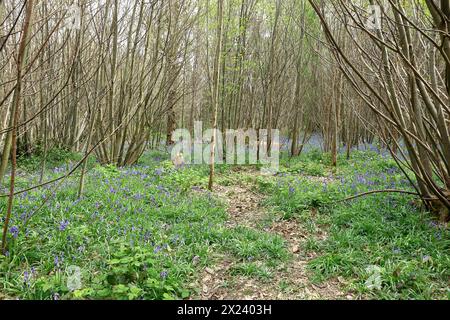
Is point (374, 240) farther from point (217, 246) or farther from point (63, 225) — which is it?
point (63, 225)

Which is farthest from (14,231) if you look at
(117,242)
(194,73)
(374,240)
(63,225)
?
(194,73)

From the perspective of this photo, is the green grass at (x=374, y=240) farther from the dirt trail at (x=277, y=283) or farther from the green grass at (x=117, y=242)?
the green grass at (x=117, y=242)

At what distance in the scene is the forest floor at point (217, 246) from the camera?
107 inches

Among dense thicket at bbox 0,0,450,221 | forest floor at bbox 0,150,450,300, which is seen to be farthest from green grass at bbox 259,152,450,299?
dense thicket at bbox 0,0,450,221

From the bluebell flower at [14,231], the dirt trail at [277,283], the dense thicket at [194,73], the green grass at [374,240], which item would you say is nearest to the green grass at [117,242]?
the bluebell flower at [14,231]

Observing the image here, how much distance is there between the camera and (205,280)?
307 centimetres

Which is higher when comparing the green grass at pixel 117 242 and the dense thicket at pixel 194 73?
the dense thicket at pixel 194 73

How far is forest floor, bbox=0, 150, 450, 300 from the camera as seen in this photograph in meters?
2.72

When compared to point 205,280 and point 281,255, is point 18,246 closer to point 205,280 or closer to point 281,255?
point 205,280

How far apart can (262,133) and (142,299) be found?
8.67 metres

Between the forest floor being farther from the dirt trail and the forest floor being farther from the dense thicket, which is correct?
the dense thicket

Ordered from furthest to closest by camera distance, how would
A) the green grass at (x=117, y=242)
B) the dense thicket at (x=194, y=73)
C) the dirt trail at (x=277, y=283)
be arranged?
the dense thicket at (x=194, y=73)
the dirt trail at (x=277, y=283)
the green grass at (x=117, y=242)
